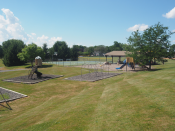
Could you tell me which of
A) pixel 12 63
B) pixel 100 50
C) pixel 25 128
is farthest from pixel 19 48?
pixel 100 50

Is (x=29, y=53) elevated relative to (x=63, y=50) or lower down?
lower down

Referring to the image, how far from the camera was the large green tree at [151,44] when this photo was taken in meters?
26.6

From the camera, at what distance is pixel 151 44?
27.1 m

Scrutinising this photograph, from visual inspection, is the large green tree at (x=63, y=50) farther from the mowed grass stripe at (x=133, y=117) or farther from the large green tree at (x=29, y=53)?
the mowed grass stripe at (x=133, y=117)

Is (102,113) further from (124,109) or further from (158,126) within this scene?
(158,126)

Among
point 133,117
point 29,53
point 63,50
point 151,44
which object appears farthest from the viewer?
point 63,50

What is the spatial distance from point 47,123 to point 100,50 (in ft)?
500

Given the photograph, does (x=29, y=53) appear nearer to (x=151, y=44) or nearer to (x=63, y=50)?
(x=151, y=44)

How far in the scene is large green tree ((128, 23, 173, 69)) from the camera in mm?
26562

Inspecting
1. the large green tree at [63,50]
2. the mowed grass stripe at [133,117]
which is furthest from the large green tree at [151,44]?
the large green tree at [63,50]

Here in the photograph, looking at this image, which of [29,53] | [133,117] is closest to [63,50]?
[29,53]

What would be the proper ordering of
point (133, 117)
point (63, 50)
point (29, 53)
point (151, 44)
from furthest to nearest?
point (63, 50) < point (29, 53) < point (151, 44) < point (133, 117)

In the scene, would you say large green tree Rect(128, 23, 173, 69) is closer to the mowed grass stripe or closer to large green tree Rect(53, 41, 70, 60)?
the mowed grass stripe

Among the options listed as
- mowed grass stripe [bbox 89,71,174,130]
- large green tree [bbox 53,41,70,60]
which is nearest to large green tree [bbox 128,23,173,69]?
mowed grass stripe [bbox 89,71,174,130]
